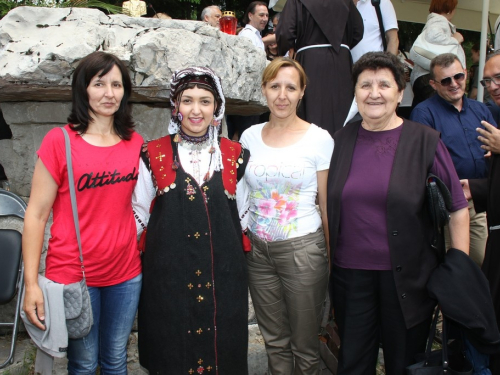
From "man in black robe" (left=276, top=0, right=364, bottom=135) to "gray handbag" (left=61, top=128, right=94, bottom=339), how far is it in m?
1.93

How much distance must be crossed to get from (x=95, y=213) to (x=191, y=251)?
1.45 feet

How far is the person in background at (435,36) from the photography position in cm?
418

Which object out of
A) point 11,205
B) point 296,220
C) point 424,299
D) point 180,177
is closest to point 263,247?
point 296,220

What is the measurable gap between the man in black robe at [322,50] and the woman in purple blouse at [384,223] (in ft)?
3.76

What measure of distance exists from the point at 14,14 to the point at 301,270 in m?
2.04

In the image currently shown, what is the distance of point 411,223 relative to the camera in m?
2.10

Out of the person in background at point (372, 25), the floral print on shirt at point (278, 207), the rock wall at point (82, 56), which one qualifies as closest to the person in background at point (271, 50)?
the person in background at point (372, 25)

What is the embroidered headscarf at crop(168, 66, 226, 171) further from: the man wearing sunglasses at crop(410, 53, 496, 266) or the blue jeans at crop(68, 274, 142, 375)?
the man wearing sunglasses at crop(410, 53, 496, 266)

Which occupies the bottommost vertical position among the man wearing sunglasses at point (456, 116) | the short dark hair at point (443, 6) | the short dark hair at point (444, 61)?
the man wearing sunglasses at point (456, 116)

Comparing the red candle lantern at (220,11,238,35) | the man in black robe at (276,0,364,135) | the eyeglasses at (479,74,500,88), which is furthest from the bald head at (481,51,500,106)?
the red candle lantern at (220,11,238,35)

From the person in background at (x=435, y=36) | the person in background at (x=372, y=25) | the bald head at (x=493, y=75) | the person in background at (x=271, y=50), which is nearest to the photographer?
the bald head at (x=493, y=75)

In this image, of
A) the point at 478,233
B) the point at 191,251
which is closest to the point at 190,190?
the point at 191,251

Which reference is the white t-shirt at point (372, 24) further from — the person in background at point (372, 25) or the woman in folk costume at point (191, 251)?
the woman in folk costume at point (191, 251)

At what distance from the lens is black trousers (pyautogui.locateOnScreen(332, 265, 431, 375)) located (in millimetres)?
2160
